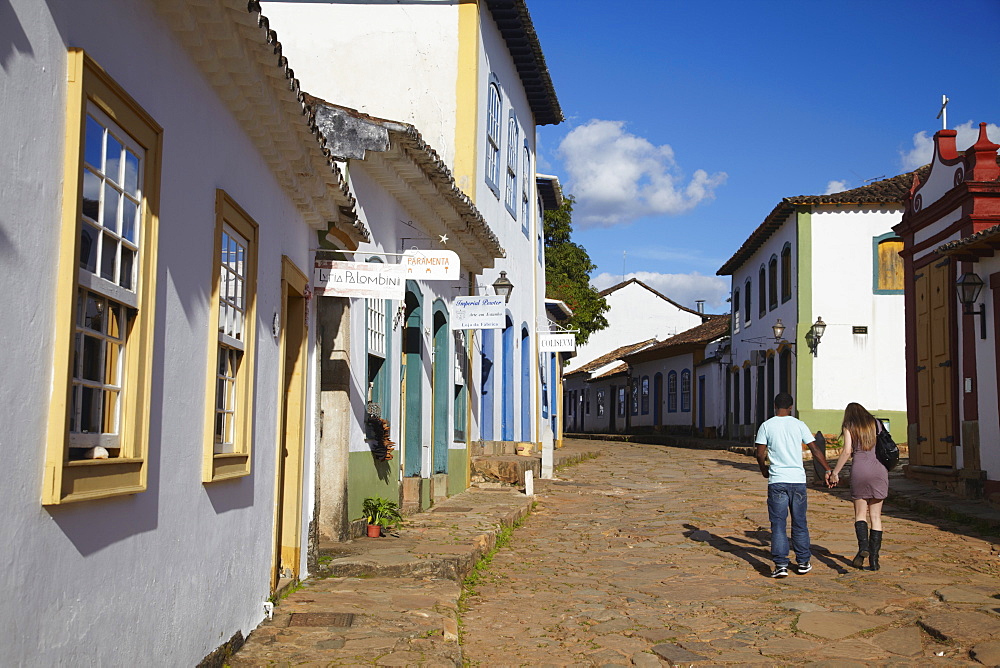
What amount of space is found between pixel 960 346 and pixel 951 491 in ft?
6.41

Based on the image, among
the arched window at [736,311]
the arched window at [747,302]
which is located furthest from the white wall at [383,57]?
the arched window at [736,311]

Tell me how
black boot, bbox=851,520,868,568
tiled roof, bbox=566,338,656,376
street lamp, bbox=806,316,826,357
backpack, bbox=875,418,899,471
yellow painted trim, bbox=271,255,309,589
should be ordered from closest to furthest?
yellow painted trim, bbox=271,255,309,589 < black boot, bbox=851,520,868,568 < backpack, bbox=875,418,899,471 < street lamp, bbox=806,316,826,357 < tiled roof, bbox=566,338,656,376

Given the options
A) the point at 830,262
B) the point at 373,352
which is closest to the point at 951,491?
the point at 373,352

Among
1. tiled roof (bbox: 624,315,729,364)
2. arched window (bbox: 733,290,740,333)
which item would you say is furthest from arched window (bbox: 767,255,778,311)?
tiled roof (bbox: 624,315,729,364)

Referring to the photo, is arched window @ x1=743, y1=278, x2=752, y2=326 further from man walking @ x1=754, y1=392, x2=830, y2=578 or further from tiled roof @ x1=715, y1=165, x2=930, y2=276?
man walking @ x1=754, y1=392, x2=830, y2=578

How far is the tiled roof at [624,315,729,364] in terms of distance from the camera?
37.6 m

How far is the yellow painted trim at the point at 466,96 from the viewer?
46.0 ft

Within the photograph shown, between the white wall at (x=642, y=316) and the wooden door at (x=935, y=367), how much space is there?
124ft

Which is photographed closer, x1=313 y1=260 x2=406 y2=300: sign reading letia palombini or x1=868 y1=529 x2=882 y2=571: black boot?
x1=313 y1=260 x2=406 y2=300: sign reading letia palombini

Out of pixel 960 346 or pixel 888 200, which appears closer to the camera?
pixel 960 346

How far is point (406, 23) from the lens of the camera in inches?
563

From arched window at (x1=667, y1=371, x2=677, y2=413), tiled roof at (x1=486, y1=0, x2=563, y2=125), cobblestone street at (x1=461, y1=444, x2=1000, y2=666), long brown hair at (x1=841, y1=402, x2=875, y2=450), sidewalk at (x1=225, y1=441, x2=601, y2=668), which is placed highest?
tiled roof at (x1=486, y1=0, x2=563, y2=125)

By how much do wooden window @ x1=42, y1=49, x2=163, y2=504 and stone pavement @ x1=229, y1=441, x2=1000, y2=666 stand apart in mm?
1873

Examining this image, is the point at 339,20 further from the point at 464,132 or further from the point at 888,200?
the point at 888,200
